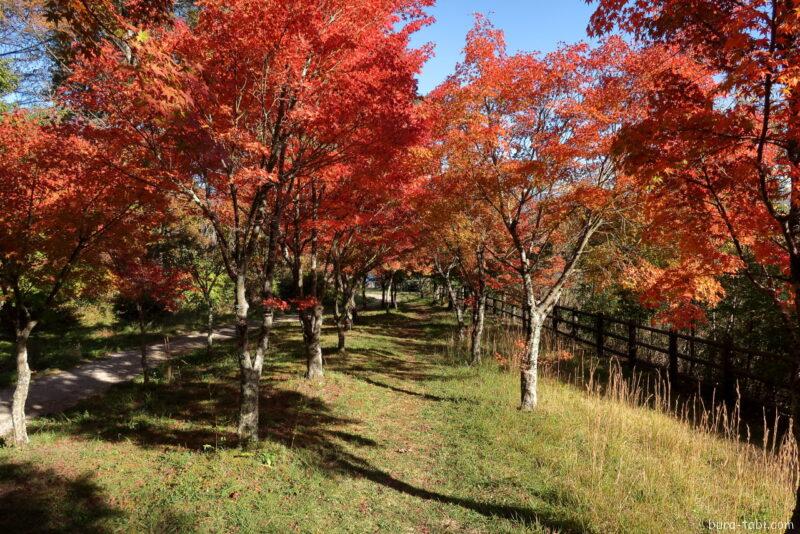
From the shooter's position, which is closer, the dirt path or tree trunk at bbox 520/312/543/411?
tree trunk at bbox 520/312/543/411

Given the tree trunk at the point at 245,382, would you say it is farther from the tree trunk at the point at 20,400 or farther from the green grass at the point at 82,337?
the green grass at the point at 82,337

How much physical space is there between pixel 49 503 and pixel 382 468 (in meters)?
4.42

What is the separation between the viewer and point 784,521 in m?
4.56

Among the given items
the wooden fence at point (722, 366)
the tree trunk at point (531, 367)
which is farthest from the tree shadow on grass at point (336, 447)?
the wooden fence at point (722, 366)

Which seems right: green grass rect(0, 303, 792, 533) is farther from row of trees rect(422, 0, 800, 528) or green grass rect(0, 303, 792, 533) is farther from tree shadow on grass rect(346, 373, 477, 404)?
row of trees rect(422, 0, 800, 528)

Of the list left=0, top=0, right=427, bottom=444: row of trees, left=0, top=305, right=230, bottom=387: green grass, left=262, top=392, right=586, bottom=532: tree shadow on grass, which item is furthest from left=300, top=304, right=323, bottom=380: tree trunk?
left=0, top=305, right=230, bottom=387: green grass

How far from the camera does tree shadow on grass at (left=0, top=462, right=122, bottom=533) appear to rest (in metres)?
4.79

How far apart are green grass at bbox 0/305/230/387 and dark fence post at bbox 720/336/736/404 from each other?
1891cm

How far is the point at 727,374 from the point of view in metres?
9.32

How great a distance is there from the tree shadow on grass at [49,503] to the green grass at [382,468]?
24 mm

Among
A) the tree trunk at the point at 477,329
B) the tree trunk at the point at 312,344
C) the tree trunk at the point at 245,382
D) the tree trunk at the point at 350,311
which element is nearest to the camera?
the tree trunk at the point at 245,382

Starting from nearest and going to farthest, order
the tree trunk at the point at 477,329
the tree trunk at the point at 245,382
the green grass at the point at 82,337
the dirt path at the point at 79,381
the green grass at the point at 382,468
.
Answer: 1. the green grass at the point at 382,468
2. the tree trunk at the point at 245,382
3. the dirt path at the point at 79,381
4. the tree trunk at the point at 477,329
5. the green grass at the point at 82,337

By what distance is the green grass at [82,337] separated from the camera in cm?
1414

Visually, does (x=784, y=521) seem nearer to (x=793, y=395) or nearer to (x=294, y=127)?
(x=793, y=395)
